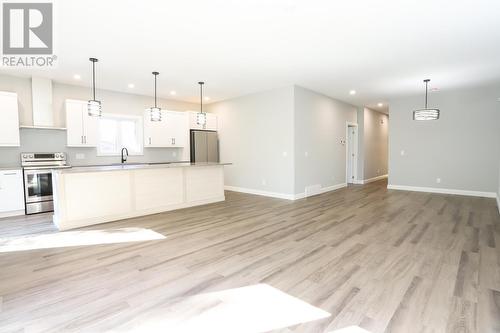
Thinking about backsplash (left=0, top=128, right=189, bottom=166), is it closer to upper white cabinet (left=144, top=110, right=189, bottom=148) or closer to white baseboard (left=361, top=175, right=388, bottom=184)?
upper white cabinet (left=144, top=110, right=189, bottom=148)

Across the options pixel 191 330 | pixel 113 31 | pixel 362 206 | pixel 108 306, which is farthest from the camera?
pixel 362 206

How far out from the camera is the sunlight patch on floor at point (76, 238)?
3.35 m

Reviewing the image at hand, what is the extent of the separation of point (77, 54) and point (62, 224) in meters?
2.76

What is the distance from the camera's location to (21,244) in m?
3.39

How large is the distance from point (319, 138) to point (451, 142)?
3.54 metres

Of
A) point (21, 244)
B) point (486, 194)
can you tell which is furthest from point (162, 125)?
point (486, 194)

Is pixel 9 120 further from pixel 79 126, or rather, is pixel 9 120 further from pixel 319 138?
pixel 319 138

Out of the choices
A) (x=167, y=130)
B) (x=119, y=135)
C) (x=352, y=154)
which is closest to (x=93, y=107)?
(x=119, y=135)

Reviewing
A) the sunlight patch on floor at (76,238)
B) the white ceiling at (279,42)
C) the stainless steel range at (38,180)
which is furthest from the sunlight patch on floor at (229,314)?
the stainless steel range at (38,180)

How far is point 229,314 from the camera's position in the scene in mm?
1916

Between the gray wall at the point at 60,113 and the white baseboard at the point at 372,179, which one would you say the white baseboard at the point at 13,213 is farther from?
the white baseboard at the point at 372,179

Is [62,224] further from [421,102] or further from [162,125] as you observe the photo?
[421,102]

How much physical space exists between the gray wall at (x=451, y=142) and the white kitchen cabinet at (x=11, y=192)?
9417 mm

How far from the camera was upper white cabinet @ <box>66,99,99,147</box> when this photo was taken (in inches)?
222
